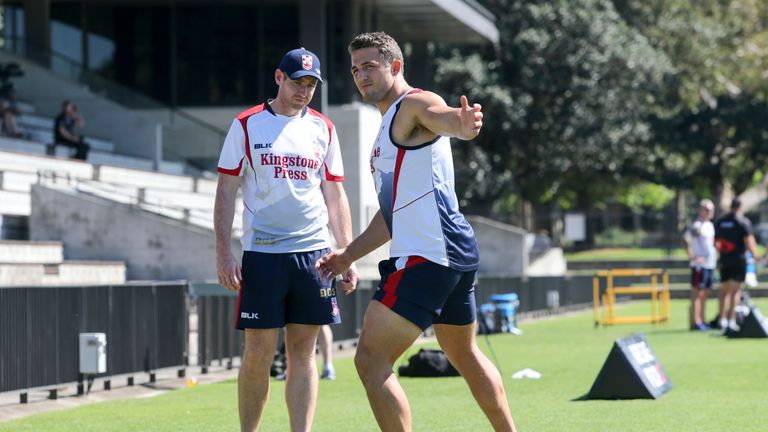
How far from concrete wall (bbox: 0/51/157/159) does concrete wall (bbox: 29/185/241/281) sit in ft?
24.8

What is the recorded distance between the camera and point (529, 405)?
37.5ft

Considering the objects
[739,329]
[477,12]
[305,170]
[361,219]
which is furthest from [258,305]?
[477,12]

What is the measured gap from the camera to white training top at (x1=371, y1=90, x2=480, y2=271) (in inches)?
267

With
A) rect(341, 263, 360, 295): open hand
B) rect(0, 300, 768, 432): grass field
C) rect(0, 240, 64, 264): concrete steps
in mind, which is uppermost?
rect(0, 240, 64, 264): concrete steps

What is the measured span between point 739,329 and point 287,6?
1896 centimetres

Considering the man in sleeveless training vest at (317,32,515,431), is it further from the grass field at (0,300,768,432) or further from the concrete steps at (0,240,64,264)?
the concrete steps at (0,240,64,264)

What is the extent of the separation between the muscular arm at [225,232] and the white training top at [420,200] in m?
1.27

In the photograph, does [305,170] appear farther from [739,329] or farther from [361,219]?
[361,219]

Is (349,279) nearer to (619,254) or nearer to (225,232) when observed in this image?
(225,232)

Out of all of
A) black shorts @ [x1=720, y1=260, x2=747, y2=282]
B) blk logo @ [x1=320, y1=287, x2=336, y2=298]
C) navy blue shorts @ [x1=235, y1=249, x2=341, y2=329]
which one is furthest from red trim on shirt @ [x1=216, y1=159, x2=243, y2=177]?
black shorts @ [x1=720, y1=260, x2=747, y2=282]

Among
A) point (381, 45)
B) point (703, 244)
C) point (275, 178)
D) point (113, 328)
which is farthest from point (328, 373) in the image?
point (703, 244)

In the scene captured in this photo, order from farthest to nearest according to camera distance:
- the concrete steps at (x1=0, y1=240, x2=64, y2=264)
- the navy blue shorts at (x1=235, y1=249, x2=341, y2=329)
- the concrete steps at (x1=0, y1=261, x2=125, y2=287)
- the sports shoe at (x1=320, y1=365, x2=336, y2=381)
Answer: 1. the concrete steps at (x1=0, y1=240, x2=64, y2=264)
2. the concrete steps at (x1=0, y1=261, x2=125, y2=287)
3. the sports shoe at (x1=320, y1=365, x2=336, y2=381)
4. the navy blue shorts at (x1=235, y1=249, x2=341, y2=329)

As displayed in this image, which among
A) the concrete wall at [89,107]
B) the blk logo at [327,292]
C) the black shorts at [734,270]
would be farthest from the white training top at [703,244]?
the blk logo at [327,292]

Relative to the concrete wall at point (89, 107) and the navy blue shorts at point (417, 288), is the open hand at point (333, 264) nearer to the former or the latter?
the navy blue shorts at point (417, 288)
